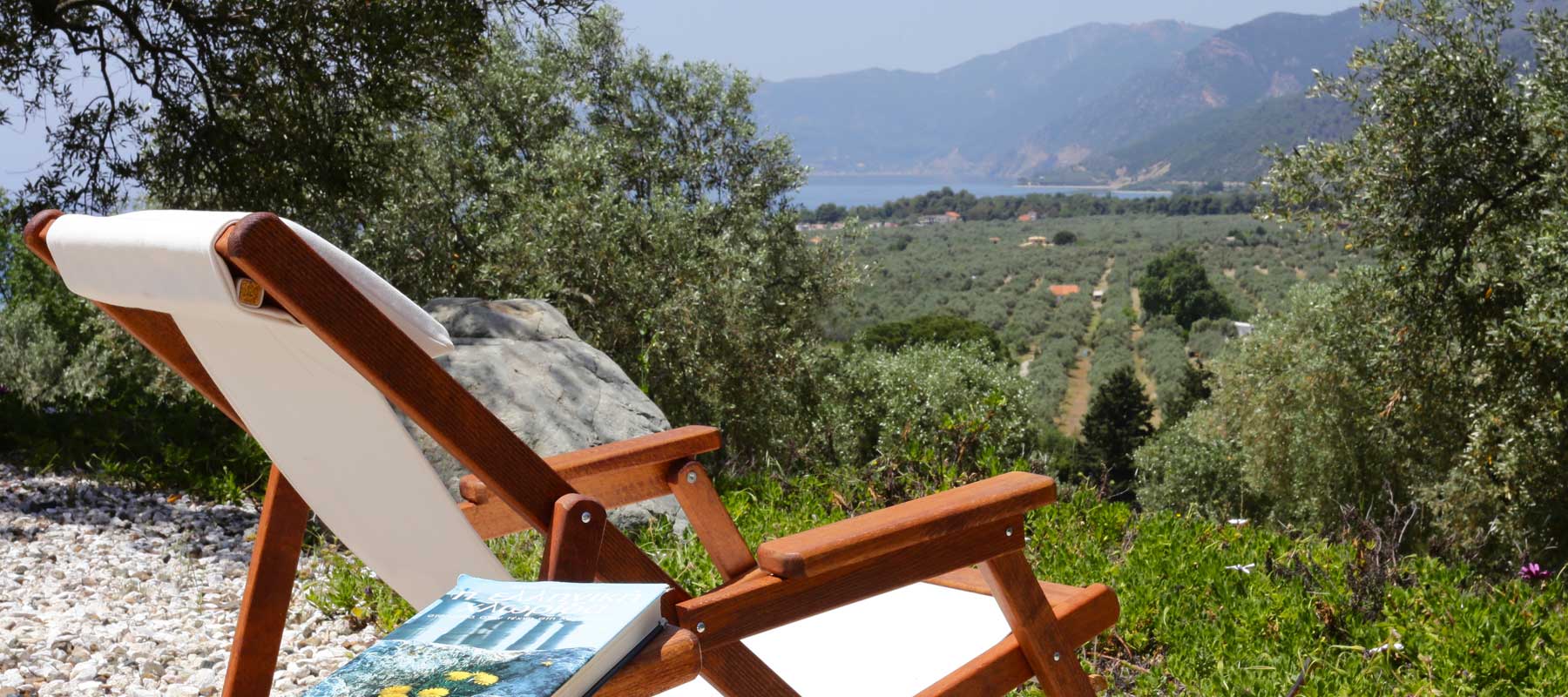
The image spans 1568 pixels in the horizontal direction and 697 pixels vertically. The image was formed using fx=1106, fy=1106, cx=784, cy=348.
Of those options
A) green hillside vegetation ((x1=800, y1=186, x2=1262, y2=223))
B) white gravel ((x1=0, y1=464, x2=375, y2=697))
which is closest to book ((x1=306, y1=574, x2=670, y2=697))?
white gravel ((x1=0, y1=464, x2=375, y2=697))

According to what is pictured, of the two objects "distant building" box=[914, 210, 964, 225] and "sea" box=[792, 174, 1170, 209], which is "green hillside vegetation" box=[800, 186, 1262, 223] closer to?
"distant building" box=[914, 210, 964, 225]

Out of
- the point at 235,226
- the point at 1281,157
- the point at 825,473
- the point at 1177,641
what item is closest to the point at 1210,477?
the point at 1281,157

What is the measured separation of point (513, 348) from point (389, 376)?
12.9 feet

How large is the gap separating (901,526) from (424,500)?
732 mm

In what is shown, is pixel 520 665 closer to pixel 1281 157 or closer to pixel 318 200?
pixel 318 200

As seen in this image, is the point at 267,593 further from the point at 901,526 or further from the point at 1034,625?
the point at 1034,625

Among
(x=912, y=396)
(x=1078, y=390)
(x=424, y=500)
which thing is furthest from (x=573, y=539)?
(x=1078, y=390)

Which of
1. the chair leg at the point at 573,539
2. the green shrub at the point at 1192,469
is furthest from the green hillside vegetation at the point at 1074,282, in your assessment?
the chair leg at the point at 573,539

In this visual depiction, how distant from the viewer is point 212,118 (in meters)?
6.39

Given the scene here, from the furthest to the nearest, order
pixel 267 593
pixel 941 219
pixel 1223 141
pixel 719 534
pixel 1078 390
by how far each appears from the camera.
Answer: pixel 1223 141 → pixel 941 219 → pixel 1078 390 → pixel 719 534 → pixel 267 593

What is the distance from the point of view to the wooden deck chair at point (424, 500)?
1.37m

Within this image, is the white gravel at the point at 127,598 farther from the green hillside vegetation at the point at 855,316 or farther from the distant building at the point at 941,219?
the distant building at the point at 941,219

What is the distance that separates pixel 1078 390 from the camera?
46375 mm

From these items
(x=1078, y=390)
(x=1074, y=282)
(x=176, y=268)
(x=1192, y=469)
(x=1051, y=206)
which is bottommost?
(x=1078, y=390)
